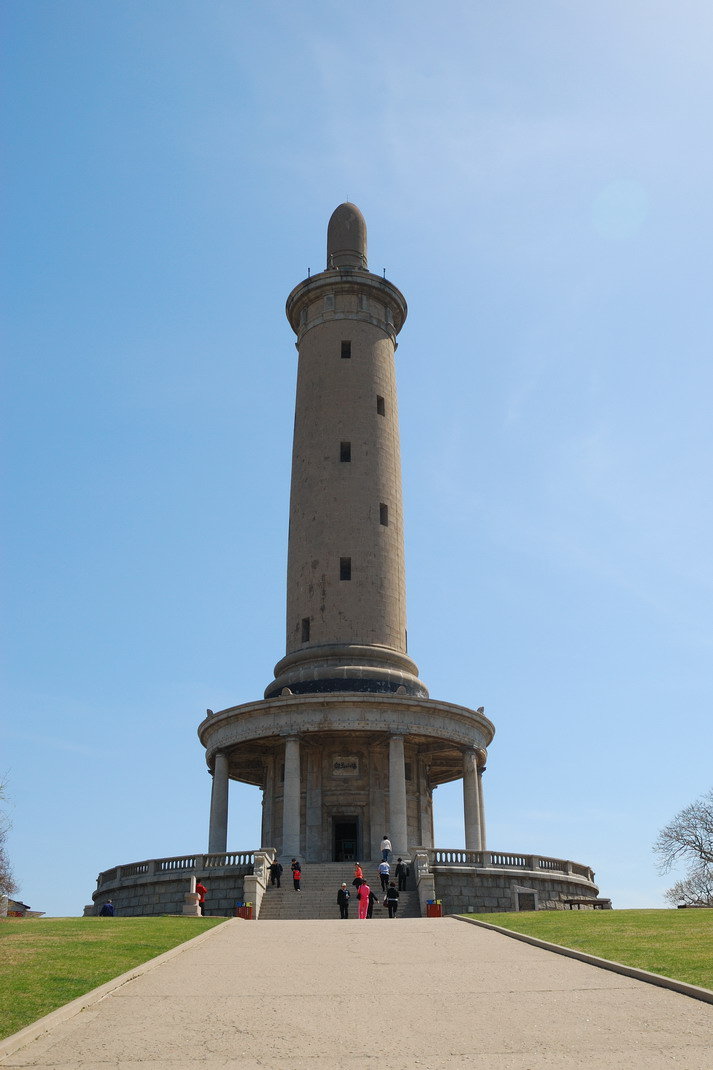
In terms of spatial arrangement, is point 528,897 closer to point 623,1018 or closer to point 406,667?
point 406,667

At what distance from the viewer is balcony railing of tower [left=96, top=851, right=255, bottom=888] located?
3850 centimetres

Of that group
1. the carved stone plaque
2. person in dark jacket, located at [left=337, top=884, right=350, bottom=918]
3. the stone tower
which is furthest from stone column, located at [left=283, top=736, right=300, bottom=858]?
person in dark jacket, located at [left=337, top=884, right=350, bottom=918]

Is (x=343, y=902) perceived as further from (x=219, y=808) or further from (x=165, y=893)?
(x=219, y=808)

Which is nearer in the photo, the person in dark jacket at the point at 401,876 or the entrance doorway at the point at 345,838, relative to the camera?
the person in dark jacket at the point at 401,876

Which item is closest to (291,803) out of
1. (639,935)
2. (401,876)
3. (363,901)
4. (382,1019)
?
(401,876)

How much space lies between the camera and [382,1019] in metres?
12.5

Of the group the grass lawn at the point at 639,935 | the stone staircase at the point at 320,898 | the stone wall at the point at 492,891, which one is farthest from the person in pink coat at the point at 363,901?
the stone wall at the point at 492,891

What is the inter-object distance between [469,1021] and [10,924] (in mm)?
18112

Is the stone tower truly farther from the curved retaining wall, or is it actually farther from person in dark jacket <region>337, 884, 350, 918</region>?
person in dark jacket <region>337, 884, 350, 918</region>

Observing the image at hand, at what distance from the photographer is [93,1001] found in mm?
13531

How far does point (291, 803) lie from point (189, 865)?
16.9 feet

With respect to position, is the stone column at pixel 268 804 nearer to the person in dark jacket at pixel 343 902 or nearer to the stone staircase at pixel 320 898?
the stone staircase at pixel 320 898

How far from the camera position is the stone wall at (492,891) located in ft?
126

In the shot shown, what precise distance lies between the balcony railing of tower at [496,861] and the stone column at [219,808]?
11.7 meters
